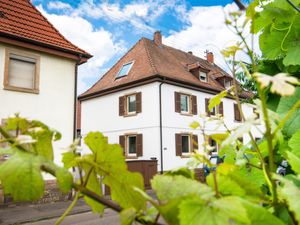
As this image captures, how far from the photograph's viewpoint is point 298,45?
0.88m

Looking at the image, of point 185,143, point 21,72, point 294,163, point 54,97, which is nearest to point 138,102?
point 185,143

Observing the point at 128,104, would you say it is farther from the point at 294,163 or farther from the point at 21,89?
the point at 294,163

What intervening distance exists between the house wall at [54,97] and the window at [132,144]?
604 centimetres

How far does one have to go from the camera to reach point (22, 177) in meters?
0.36

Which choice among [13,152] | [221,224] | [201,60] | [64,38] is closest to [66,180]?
[13,152]

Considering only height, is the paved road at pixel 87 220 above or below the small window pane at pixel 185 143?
below

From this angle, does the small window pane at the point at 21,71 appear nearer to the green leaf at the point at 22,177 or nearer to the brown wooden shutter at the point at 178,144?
the brown wooden shutter at the point at 178,144

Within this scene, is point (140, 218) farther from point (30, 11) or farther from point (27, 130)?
point (30, 11)

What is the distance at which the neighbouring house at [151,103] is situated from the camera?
16.4 meters

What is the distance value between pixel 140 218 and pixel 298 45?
28.7 inches

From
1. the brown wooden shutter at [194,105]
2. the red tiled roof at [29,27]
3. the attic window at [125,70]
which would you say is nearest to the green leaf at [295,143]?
the red tiled roof at [29,27]

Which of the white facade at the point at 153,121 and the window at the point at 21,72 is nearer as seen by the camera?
the window at the point at 21,72

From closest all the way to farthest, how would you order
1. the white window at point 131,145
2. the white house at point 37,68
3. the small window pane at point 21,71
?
the white house at point 37,68
the small window pane at point 21,71
the white window at point 131,145

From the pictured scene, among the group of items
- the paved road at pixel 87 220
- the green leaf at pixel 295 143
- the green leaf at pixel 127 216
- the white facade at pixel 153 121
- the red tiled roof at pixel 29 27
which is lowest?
the paved road at pixel 87 220
